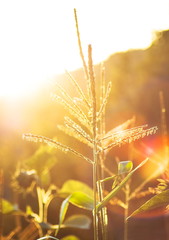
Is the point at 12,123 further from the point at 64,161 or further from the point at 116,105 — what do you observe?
the point at 116,105

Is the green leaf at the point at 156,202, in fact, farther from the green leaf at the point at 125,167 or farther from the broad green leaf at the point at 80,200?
the broad green leaf at the point at 80,200

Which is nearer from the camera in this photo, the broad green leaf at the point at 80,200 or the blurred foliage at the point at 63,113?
the broad green leaf at the point at 80,200

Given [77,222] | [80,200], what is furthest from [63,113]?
[80,200]

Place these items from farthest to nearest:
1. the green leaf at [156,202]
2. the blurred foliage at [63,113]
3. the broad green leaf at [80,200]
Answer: the blurred foliage at [63,113] < the broad green leaf at [80,200] < the green leaf at [156,202]

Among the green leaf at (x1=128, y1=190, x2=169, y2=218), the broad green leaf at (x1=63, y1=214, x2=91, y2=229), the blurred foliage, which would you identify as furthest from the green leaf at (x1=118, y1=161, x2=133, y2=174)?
the blurred foliage

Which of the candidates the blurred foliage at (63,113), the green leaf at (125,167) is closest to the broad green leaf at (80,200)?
the green leaf at (125,167)

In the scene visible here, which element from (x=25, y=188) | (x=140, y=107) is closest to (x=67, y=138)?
(x=140, y=107)

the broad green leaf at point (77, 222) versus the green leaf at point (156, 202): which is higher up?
the green leaf at point (156, 202)

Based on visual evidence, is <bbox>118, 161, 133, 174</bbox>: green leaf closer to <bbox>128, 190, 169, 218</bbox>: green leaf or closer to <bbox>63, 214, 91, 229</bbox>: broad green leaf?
<bbox>128, 190, 169, 218</bbox>: green leaf

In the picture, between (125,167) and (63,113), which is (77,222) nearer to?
(125,167)
